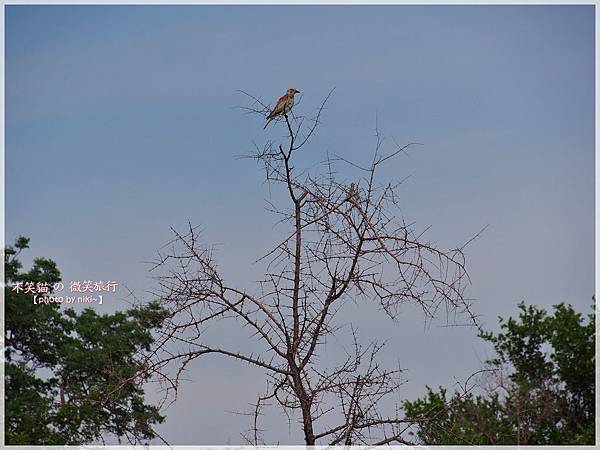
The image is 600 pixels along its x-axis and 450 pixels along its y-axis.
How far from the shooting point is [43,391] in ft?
39.3

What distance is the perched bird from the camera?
380 cm

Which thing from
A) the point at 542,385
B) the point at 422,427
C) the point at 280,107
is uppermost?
the point at 542,385

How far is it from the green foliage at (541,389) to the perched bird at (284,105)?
22.2ft

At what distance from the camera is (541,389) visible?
1205 cm

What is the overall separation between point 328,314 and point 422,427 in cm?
57

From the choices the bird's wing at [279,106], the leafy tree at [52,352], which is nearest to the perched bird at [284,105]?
the bird's wing at [279,106]

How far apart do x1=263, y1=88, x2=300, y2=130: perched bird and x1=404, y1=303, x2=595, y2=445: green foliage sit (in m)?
6.76

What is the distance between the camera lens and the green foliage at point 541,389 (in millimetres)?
11195

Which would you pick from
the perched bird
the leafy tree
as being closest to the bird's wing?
the perched bird

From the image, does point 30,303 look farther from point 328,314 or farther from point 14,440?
point 328,314

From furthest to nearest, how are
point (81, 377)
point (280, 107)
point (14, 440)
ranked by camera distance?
point (81, 377) → point (14, 440) → point (280, 107)

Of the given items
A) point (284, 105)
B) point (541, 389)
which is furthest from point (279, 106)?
point (541, 389)

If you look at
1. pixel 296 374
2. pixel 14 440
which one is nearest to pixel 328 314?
pixel 296 374

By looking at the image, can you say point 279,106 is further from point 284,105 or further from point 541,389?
point 541,389
